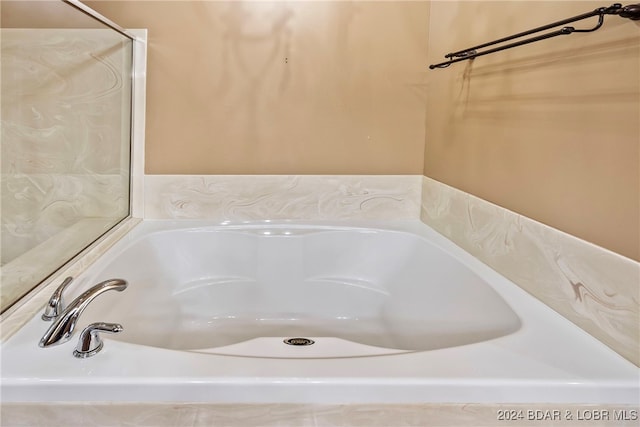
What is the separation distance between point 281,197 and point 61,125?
3.07ft

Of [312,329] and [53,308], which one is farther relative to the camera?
[312,329]

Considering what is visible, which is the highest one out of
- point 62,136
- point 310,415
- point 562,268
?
point 62,136

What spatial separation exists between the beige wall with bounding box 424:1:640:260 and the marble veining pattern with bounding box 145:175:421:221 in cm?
39

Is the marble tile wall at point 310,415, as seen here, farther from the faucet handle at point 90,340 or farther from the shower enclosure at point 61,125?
the shower enclosure at point 61,125

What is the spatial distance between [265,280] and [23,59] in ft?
4.06

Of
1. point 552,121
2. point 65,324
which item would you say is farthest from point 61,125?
point 552,121

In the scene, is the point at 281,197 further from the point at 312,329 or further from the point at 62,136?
the point at 62,136

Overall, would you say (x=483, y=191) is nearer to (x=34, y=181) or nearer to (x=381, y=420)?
(x=381, y=420)

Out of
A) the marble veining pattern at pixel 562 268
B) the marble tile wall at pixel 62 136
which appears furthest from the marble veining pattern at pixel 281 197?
the marble veining pattern at pixel 562 268

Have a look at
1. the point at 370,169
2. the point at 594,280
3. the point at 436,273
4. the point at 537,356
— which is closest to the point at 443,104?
the point at 370,169

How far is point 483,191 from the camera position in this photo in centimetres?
172

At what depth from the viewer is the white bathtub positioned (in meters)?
0.89

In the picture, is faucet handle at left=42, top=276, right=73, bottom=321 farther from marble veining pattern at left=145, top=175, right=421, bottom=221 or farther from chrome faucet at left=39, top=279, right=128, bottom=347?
marble veining pattern at left=145, top=175, right=421, bottom=221

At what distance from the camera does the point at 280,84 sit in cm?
225
